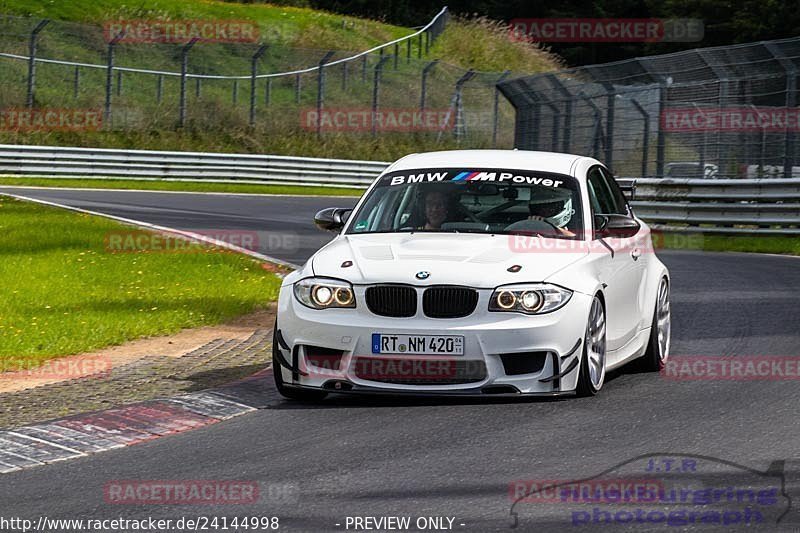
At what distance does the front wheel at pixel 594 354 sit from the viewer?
8.23 metres

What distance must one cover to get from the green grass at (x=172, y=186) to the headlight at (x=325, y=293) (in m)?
24.9

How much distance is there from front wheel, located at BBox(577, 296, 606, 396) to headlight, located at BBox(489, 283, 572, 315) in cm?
28

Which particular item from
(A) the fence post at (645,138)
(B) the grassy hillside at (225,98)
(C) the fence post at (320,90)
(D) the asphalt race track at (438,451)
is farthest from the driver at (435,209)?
(C) the fence post at (320,90)

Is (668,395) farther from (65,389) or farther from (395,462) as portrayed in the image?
(65,389)

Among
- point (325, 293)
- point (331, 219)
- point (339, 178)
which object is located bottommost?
point (339, 178)

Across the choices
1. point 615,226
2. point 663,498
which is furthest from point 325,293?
point 663,498

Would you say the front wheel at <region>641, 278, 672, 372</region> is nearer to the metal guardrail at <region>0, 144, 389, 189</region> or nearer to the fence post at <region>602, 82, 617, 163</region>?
the fence post at <region>602, 82, 617, 163</region>

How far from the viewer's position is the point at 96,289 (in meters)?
14.8

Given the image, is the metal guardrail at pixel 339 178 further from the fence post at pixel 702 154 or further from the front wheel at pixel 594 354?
the front wheel at pixel 594 354

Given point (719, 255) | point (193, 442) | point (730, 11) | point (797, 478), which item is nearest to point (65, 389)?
point (193, 442)

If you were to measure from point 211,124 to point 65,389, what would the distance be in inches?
1301

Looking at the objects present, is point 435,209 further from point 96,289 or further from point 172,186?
point 172,186

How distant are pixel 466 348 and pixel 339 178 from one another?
32.1 metres

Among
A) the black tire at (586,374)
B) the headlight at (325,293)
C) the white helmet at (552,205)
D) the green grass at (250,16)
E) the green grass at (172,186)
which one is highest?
the green grass at (250,16)
